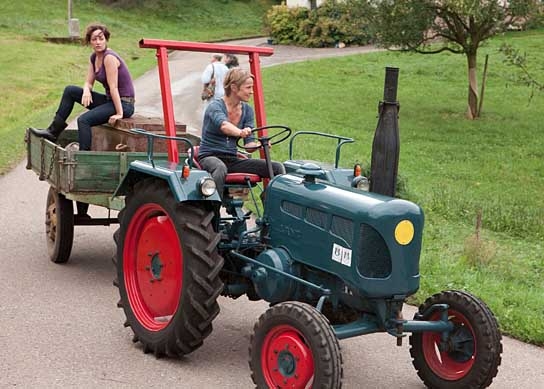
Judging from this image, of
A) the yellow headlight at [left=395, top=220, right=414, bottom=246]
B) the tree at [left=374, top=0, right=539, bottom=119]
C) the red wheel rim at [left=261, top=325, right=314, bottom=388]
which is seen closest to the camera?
the red wheel rim at [left=261, top=325, right=314, bottom=388]

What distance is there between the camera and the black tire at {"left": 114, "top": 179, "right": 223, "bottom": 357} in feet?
19.9

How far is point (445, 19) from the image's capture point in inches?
1040

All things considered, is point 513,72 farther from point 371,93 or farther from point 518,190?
point 518,190

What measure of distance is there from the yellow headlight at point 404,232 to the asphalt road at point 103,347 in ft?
3.61

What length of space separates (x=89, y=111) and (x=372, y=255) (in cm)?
438

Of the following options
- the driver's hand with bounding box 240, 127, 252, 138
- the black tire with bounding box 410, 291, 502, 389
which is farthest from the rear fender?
the black tire with bounding box 410, 291, 502, 389

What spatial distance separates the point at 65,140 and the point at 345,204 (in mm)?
5293

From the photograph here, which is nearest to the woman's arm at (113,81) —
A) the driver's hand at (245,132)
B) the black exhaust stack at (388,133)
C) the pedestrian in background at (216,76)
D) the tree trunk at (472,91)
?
the driver's hand at (245,132)

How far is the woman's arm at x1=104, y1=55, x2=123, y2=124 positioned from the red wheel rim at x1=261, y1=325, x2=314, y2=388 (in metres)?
4.14

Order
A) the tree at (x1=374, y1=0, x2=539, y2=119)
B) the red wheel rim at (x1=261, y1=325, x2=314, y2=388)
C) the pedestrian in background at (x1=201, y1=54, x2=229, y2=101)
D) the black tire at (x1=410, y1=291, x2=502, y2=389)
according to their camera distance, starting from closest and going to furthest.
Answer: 1. the red wheel rim at (x1=261, y1=325, x2=314, y2=388)
2. the black tire at (x1=410, y1=291, x2=502, y2=389)
3. the pedestrian in background at (x1=201, y1=54, x2=229, y2=101)
4. the tree at (x1=374, y1=0, x2=539, y2=119)

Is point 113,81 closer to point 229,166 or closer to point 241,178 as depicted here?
point 229,166

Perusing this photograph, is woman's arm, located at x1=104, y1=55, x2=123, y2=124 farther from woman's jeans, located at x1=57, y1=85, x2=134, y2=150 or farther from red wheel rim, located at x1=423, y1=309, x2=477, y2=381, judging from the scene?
red wheel rim, located at x1=423, y1=309, x2=477, y2=381

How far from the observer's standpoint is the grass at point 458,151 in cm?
865

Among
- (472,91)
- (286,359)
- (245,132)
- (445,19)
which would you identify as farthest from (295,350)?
(472,91)
